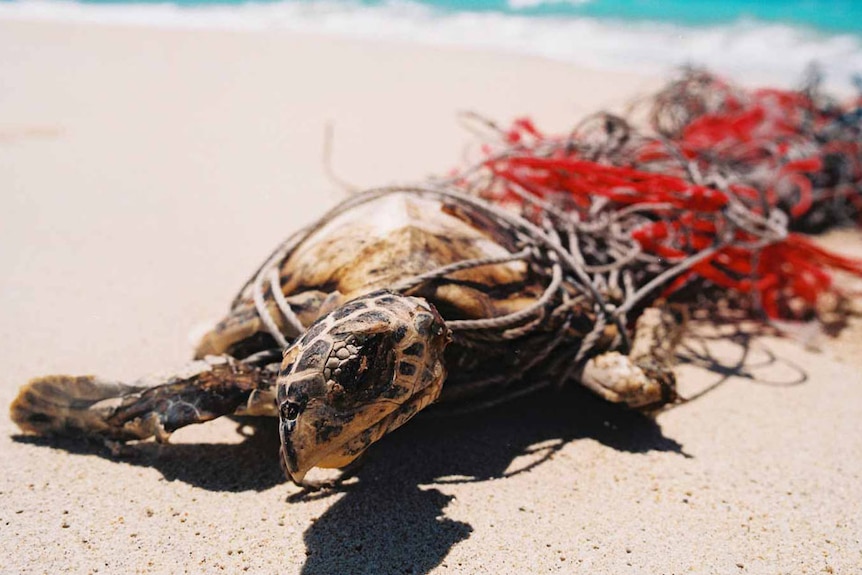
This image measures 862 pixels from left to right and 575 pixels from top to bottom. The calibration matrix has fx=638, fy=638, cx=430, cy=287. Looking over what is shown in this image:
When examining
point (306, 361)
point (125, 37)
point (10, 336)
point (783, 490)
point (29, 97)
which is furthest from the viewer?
point (125, 37)

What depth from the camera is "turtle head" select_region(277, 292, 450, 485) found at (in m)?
1.31

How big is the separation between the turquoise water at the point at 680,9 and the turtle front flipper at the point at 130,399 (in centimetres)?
1662

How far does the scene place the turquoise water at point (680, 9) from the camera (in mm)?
16203

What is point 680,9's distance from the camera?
18.2 metres

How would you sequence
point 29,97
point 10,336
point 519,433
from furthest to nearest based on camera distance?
1. point 29,97
2. point 10,336
3. point 519,433

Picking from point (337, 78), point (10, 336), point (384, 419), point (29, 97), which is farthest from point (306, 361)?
point (337, 78)

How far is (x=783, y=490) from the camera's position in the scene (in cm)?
173

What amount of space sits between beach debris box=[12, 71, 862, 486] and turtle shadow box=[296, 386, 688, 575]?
0.10m

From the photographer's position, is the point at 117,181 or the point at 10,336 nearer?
the point at 10,336

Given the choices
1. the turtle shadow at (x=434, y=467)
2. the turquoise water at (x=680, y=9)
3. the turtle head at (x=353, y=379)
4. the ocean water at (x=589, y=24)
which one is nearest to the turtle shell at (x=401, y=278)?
the turtle shadow at (x=434, y=467)

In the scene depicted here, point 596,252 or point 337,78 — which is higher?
point 337,78

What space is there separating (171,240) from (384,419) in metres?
2.30

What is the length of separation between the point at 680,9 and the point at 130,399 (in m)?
20.1

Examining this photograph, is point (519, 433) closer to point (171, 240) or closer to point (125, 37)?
point (171, 240)
